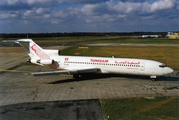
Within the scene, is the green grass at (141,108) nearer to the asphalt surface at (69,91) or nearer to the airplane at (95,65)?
the asphalt surface at (69,91)

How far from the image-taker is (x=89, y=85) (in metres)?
26.3

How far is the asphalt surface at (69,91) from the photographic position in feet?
58.7

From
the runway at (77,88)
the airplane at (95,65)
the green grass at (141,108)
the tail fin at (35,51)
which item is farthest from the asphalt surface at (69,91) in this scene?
the tail fin at (35,51)

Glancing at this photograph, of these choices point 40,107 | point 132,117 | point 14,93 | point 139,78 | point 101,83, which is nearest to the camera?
point 132,117

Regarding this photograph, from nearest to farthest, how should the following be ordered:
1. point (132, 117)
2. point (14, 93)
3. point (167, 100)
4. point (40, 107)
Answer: point (132, 117), point (40, 107), point (167, 100), point (14, 93)

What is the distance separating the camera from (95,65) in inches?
1180

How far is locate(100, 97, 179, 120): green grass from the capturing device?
16017 millimetres

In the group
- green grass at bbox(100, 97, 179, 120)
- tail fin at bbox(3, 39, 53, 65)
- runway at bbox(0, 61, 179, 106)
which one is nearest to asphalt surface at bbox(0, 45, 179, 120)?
runway at bbox(0, 61, 179, 106)

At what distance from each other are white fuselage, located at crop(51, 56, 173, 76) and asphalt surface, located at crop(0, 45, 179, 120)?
1.20m

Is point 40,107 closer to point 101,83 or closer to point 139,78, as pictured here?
point 101,83

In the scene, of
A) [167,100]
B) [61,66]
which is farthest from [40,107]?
[61,66]

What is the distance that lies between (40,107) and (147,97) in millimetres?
9610

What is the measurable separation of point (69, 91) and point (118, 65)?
8.15m

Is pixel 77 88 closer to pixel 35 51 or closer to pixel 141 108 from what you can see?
pixel 141 108
